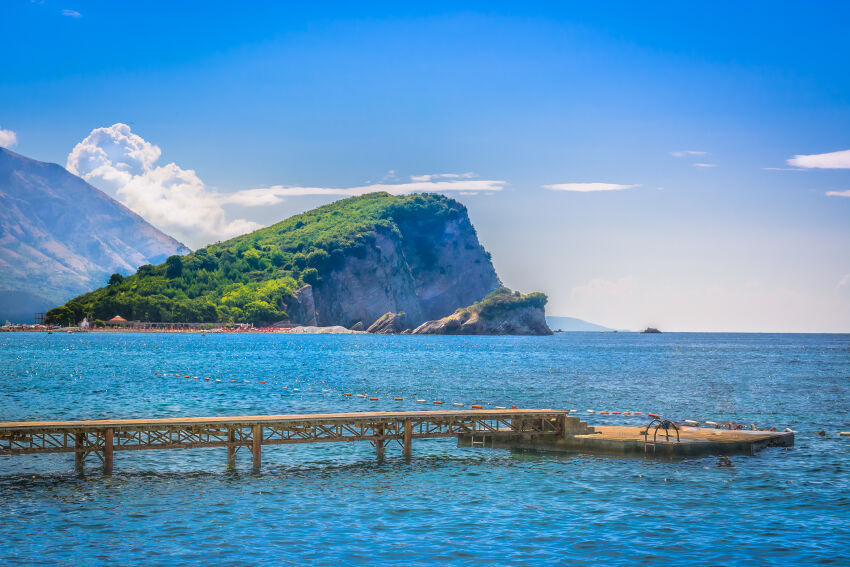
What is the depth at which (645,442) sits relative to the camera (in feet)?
119

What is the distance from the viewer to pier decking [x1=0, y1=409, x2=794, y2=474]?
32.1 metres

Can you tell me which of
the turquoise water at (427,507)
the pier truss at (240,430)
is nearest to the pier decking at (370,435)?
the pier truss at (240,430)

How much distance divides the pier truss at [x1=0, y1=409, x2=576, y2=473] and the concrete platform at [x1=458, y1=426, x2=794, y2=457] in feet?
1.62

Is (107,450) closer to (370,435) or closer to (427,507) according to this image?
(370,435)

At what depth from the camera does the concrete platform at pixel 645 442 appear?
3622 centimetres

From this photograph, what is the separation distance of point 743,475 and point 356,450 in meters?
17.5

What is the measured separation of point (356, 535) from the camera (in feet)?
78.4

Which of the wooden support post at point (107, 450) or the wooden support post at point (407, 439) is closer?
the wooden support post at point (107, 450)

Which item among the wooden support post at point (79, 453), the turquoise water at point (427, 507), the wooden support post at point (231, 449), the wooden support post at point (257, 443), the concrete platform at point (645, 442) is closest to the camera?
the turquoise water at point (427, 507)

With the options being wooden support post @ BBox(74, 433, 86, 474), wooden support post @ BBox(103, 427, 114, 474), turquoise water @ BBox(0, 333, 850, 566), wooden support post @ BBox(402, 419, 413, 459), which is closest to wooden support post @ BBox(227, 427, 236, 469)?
turquoise water @ BBox(0, 333, 850, 566)

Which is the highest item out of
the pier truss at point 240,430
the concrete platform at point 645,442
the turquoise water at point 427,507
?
the pier truss at point 240,430

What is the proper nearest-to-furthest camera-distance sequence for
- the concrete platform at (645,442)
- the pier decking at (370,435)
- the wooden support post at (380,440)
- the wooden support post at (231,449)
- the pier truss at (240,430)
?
1. the pier truss at (240,430)
2. the pier decking at (370,435)
3. the wooden support post at (231,449)
4. the concrete platform at (645,442)
5. the wooden support post at (380,440)

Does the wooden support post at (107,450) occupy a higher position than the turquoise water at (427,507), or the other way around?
the wooden support post at (107,450)

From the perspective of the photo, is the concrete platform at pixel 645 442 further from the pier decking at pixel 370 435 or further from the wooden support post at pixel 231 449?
the wooden support post at pixel 231 449
